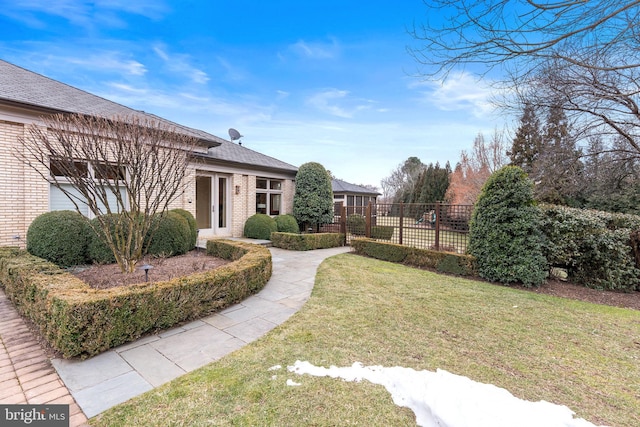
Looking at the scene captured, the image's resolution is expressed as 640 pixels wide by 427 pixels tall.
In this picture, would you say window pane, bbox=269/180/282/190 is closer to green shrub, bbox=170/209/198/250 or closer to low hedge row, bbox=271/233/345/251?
low hedge row, bbox=271/233/345/251

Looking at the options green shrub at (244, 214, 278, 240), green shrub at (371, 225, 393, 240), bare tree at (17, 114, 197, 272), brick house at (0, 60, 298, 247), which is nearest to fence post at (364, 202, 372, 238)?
green shrub at (371, 225, 393, 240)

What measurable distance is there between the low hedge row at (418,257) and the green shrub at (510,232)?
1.23 feet

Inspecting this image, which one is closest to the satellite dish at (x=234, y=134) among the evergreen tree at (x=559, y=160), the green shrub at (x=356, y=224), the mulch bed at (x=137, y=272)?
the green shrub at (x=356, y=224)

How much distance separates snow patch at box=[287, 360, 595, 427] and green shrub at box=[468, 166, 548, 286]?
4.46 metres

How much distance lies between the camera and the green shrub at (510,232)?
5.81m

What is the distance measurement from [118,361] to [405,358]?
115 inches

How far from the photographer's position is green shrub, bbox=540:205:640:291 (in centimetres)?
571

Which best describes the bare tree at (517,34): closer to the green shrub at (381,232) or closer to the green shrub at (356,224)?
the green shrub at (381,232)

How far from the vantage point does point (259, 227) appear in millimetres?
10812

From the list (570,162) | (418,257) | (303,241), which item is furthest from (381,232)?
(570,162)

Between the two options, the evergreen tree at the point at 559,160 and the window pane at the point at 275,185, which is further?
the window pane at the point at 275,185

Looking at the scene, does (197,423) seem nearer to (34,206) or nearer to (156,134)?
(156,134)

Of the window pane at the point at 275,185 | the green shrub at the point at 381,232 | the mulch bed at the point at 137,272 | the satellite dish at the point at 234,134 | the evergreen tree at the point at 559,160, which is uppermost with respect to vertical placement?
the satellite dish at the point at 234,134

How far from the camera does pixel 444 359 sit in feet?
9.23
